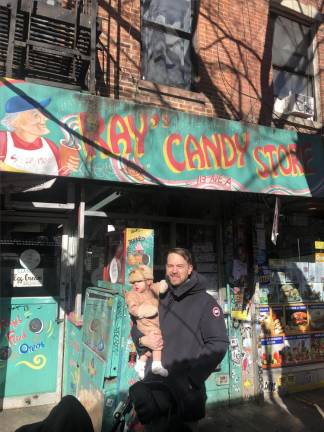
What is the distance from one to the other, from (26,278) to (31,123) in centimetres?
225

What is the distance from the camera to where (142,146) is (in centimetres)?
420

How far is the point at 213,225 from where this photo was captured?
5.98 metres

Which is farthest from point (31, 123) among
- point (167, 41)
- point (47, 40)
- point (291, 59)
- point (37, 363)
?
point (291, 59)

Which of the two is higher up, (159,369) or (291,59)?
(291,59)

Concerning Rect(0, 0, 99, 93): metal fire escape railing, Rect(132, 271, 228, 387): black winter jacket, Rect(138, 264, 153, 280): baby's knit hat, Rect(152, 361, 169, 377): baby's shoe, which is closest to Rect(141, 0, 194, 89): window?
A: Rect(0, 0, 99, 93): metal fire escape railing

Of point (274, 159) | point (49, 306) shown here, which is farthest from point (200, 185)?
point (49, 306)

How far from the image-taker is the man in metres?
2.70

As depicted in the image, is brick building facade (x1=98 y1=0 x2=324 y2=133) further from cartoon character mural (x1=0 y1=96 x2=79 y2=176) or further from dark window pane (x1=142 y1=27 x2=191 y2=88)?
cartoon character mural (x1=0 y1=96 x2=79 y2=176)

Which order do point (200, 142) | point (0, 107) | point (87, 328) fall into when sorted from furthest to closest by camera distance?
point (200, 142) → point (87, 328) → point (0, 107)

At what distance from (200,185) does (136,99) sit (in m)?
2.05

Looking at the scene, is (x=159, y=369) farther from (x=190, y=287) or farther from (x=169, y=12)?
(x=169, y=12)

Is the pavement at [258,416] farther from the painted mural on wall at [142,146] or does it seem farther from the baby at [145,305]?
the painted mural on wall at [142,146]

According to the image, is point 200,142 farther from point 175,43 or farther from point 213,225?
point 175,43

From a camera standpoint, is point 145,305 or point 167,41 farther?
point 167,41
